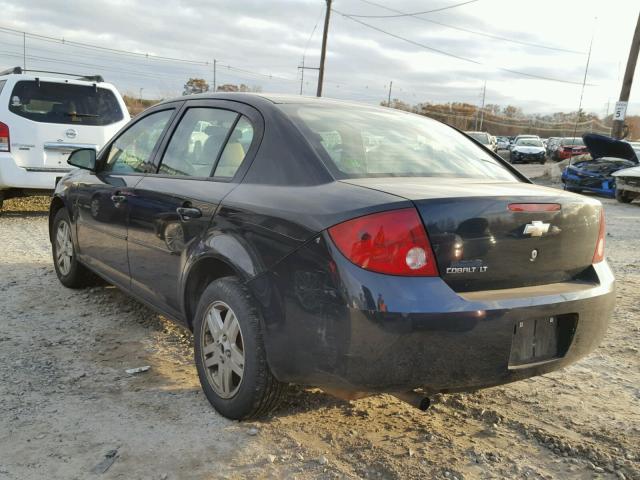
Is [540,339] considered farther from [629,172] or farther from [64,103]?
[629,172]

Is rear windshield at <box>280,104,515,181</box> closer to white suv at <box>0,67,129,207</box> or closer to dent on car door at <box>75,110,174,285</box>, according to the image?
dent on car door at <box>75,110,174,285</box>

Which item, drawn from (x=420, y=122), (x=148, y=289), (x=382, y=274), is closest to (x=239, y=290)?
(x=382, y=274)

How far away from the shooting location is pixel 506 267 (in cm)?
252

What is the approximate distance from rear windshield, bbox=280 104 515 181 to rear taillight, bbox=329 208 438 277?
1.49 ft

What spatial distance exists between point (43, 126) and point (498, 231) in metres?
7.02

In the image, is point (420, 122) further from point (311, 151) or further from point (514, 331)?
point (514, 331)

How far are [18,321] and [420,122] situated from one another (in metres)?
3.12

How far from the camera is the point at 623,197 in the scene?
1428cm

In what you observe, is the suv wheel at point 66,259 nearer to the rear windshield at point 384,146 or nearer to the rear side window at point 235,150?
the rear side window at point 235,150

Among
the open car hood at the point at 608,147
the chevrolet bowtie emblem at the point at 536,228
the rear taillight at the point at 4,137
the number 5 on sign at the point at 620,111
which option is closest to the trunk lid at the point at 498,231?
the chevrolet bowtie emblem at the point at 536,228

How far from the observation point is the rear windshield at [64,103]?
25.7 feet

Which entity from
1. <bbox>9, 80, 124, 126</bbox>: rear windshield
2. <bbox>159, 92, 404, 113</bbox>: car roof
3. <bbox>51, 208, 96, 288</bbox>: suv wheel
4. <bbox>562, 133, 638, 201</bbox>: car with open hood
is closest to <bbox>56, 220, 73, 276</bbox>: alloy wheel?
<bbox>51, 208, 96, 288</bbox>: suv wheel

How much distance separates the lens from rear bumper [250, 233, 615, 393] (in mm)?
2277

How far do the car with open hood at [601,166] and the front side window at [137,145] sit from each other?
13204mm
